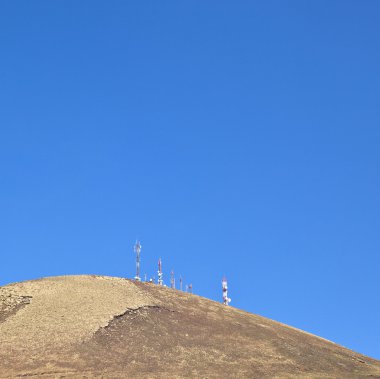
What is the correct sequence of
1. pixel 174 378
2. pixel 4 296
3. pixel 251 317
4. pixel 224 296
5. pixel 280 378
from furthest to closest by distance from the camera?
pixel 224 296 → pixel 251 317 → pixel 4 296 → pixel 280 378 → pixel 174 378

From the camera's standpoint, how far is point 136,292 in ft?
243

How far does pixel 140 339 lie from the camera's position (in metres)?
62.0

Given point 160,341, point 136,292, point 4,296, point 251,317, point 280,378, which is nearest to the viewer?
point 280,378

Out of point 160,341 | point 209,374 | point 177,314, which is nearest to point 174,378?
point 209,374

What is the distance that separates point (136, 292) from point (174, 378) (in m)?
21.3

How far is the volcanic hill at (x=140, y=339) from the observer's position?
5562cm

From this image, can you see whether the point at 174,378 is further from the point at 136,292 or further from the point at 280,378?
the point at 136,292

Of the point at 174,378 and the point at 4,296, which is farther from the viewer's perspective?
the point at 4,296

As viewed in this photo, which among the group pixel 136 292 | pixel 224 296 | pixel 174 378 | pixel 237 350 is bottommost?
pixel 174 378

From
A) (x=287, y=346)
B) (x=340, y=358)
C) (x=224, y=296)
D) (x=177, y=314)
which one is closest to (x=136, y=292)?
(x=177, y=314)

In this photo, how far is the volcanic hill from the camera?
55625 millimetres

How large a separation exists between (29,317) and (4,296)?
7.58m

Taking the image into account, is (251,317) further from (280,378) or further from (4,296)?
(4,296)

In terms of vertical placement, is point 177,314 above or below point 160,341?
above
